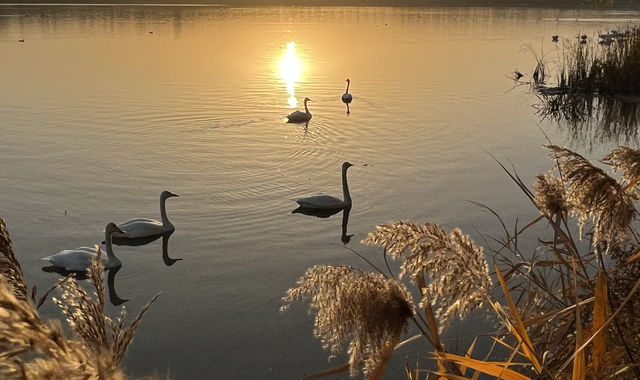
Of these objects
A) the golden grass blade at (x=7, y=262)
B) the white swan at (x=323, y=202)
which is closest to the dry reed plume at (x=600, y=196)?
the golden grass blade at (x=7, y=262)

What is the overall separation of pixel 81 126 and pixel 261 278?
7947 millimetres

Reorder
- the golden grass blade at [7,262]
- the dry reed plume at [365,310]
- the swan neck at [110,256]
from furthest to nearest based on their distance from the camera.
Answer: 1. the swan neck at [110,256]
2. the dry reed plume at [365,310]
3. the golden grass blade at [7,262]

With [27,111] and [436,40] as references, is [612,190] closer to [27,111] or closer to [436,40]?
[27,111]

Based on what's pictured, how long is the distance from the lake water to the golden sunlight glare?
0.56 feet

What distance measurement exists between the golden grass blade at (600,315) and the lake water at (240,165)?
0.86m

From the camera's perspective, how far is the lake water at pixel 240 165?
591 cm

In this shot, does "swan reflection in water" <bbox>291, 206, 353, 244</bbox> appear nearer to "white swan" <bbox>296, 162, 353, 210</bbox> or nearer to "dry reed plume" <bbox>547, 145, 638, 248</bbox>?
"white swan" <bbox>296, 162, 353, 210</bbox>

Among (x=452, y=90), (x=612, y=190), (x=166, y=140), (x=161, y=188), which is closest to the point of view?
(x=612, y=190)

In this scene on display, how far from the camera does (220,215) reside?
8484 millimetres

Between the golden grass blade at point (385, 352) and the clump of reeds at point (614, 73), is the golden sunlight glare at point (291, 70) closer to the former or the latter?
the clump of reeds at point (614, 73)

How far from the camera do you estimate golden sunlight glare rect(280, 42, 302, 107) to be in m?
17.6

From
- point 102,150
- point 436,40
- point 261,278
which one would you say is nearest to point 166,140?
point 102,150

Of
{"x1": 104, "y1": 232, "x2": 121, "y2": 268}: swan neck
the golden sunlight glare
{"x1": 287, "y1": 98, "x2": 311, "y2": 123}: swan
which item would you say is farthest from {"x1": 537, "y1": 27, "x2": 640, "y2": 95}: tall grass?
{"x1": 104, "y1": 232, "x2": 121, "y2": 268}: swan neck

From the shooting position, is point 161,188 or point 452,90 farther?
point 452,90
